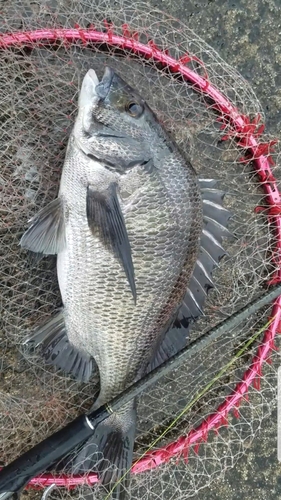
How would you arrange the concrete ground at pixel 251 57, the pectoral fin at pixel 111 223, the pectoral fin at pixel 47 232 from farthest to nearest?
the concrete ground at pixel 251 57 < the pectoral fin at pixel 47 232 < the pectoral fin at pixel 111 223

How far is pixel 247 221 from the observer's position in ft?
7.23

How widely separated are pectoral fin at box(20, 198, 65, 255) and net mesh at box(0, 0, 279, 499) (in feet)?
0.48

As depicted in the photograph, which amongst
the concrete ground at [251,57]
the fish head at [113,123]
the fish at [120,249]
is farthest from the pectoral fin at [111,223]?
the concrete ground at [251,57]

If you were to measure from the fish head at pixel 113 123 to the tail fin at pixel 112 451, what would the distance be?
32.8 inches

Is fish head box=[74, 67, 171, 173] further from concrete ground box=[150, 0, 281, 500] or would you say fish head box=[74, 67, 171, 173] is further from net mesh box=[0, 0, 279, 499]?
concrete ground box=[150, 0, 281, 500]

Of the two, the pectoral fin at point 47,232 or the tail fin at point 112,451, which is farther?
the tail fin at point 112,451

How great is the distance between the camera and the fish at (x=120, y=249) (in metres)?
1.74

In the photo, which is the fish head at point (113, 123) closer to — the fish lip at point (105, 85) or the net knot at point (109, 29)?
the fish lip at point (105, 85)

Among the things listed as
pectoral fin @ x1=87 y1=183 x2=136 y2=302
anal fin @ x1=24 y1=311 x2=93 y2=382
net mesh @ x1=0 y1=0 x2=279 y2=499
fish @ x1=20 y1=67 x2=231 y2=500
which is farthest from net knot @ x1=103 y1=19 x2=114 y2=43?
anal fin @ x1=24 y1=311 x2=93 y2=382

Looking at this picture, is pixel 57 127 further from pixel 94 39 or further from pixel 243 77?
pixel 243 77

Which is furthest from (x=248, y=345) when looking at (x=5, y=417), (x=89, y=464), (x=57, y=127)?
(x=57, y=127)

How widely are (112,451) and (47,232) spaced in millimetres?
770

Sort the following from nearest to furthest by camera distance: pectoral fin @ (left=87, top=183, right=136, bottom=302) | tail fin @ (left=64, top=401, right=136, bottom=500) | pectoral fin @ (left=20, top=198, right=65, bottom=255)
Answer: pectoral fin @ (left=87, top=183, right=136, bottom=302)
pectoral fin @ (left=20, top=198, right=65, bottom=255)
tail fin @ (left=64, top=401, right=136, bottom=500)

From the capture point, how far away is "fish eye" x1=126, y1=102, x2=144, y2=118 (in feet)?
5.74
